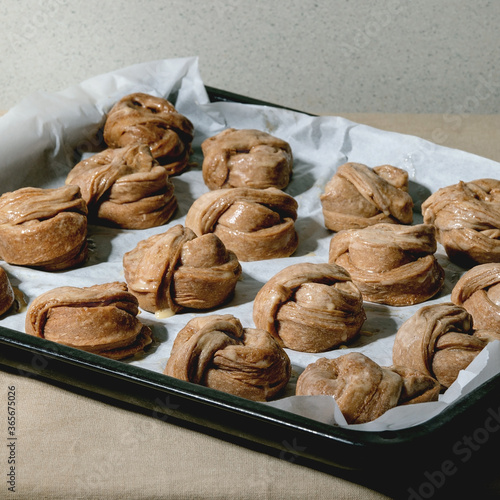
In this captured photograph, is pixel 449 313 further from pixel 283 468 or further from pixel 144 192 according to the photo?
pixel 144 192

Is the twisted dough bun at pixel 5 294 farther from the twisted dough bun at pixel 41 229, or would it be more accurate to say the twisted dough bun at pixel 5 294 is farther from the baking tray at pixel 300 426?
the baking tray at pixel 300 426

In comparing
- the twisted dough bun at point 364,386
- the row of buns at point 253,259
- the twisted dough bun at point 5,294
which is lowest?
the twisted dough bun at point 5,294

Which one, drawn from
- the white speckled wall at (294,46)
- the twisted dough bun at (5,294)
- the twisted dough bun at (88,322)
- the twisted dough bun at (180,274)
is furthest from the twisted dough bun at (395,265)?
the white speckled wall at (294,46)

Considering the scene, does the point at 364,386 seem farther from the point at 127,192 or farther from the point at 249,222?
the point at 127,192

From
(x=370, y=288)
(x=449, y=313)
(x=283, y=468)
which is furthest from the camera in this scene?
(x=370, y=288)

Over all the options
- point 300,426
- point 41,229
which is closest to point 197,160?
point 41,229

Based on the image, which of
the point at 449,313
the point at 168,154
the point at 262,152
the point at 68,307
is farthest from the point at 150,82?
the point at 449,313

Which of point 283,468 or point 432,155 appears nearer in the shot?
point 283,468
